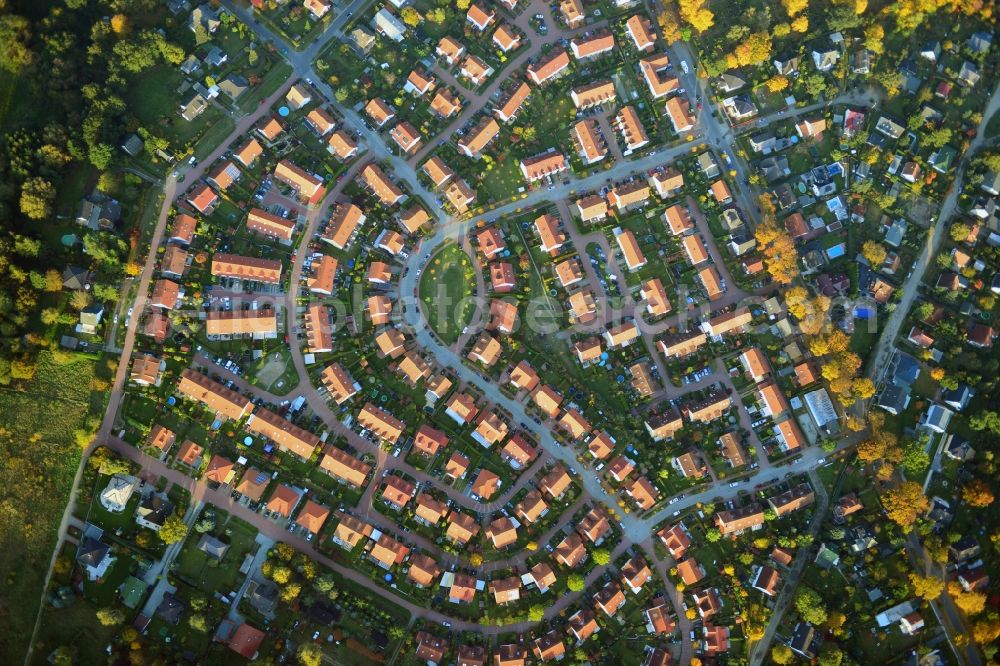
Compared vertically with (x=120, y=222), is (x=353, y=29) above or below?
above

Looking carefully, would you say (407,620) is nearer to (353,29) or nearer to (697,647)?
(697,647)

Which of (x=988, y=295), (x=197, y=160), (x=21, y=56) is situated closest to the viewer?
(x=21, y=56)

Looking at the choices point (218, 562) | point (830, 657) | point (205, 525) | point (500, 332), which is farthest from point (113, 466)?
point (830, 657)

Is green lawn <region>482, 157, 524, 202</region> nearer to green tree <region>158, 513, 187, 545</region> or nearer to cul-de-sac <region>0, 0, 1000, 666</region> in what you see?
cul-de-sac <region>0, 0, 1000, 666</region>

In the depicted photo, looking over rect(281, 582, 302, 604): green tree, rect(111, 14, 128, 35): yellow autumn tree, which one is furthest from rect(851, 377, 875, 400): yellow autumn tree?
rect(111, 14, 128, 35): yellow autumn tree

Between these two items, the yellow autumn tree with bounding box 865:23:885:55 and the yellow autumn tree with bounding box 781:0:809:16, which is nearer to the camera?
the yellow autumn tree with bounding box 781:0:809:16

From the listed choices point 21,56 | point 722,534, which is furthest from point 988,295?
point 21,56

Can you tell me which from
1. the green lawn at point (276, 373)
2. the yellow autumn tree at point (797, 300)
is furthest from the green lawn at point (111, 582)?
the yellow autumn tree at point (797, 300)
